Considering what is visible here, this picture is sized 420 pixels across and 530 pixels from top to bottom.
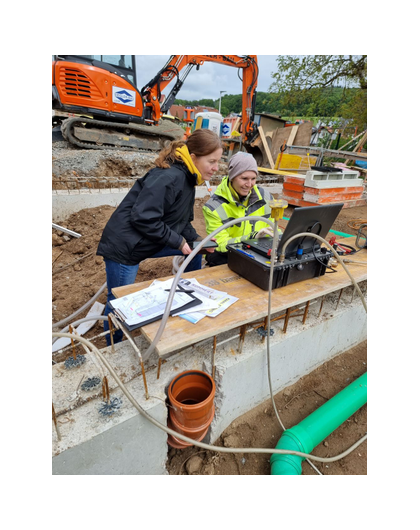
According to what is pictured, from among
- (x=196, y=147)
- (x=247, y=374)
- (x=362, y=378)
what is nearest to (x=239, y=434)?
(x=247, y=374)

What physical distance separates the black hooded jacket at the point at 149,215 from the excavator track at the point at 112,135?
6.41 meters

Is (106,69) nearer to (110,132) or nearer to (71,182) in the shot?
(110,132)

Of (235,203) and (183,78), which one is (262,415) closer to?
(235,203)

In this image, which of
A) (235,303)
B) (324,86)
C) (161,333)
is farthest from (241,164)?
(324,86)

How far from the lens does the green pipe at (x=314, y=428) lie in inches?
72.6

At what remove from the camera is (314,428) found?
2.03 metres

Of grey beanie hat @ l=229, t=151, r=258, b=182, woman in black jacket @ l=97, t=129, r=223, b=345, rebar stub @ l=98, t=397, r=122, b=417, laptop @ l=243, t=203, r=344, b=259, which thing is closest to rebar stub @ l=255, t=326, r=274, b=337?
laptop @ l=243, t=203, r=344, b=259

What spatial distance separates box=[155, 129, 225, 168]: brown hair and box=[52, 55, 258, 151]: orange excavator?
615cm

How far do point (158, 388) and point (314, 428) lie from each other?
4.07ft

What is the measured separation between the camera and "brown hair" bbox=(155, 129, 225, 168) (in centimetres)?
214

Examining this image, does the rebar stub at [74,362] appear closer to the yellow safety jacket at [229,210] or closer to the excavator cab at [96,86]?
the yellow safety jacket at [229,210]

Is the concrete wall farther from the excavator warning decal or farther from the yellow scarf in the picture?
the excavator warning decal

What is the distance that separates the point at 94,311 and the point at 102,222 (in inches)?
103

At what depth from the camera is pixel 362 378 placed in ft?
7.97
